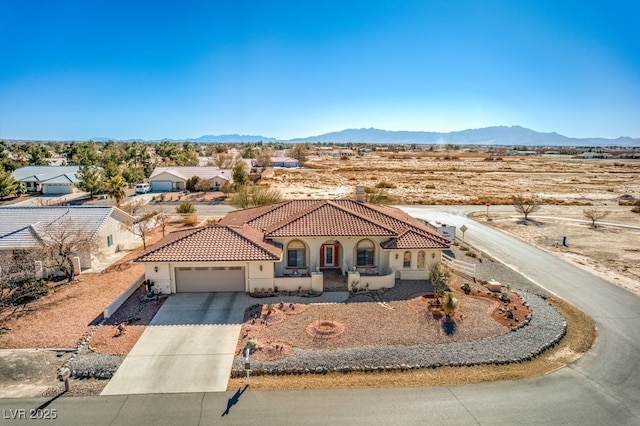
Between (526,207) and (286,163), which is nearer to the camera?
(526,207)

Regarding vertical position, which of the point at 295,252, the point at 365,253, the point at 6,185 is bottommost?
the point at 365,253

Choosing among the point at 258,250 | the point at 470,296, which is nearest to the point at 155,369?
the point at 258,250

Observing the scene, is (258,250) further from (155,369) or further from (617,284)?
(617,284)

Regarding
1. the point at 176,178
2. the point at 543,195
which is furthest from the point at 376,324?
the point at 543,195

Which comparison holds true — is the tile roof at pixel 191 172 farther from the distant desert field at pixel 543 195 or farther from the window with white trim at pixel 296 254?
the window with white trim at pixel 296 254

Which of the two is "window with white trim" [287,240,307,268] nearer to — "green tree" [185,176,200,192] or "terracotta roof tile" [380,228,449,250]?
"terracotta roof tile" [380,228,449,250]

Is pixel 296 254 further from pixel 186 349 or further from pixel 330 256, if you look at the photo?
pixel 186 349
